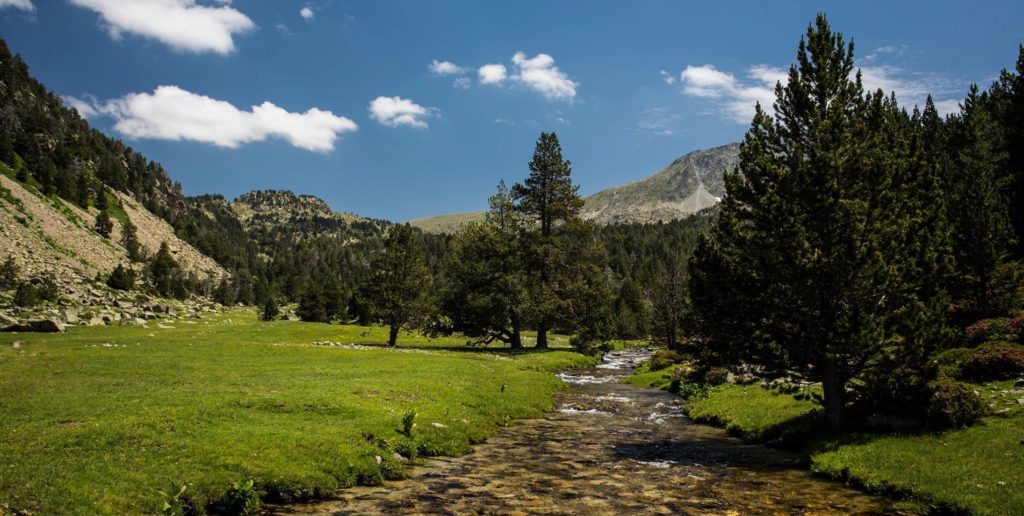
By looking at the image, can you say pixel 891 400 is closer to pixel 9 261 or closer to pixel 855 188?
pixel 855 188

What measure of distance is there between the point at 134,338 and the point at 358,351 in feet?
74.0

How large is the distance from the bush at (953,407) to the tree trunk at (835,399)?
290 centimetres

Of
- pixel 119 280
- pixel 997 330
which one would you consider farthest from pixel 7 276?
pixel 997 330

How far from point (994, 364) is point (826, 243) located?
46.7 ft

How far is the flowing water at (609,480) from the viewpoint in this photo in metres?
15.0

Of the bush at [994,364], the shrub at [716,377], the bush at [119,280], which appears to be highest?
the bush at [119,280]

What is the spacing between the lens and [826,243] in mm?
21250

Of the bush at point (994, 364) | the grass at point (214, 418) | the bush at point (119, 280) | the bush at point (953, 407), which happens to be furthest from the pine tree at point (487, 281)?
the bush at point (119, 280)

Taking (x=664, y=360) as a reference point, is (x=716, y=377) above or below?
above

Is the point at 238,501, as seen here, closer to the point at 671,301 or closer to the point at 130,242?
the point at 671,301

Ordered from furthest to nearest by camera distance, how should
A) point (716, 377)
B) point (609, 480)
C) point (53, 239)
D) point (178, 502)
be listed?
1. point (53, 239)
2. point (716, 377)
3. point (609, 480)
4. point (178, 502)

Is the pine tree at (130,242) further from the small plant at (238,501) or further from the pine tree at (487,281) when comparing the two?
the small plant at (238,501)

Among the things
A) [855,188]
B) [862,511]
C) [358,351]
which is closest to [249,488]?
[862,511]

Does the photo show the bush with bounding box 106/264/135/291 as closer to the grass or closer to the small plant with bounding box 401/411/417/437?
the grass
